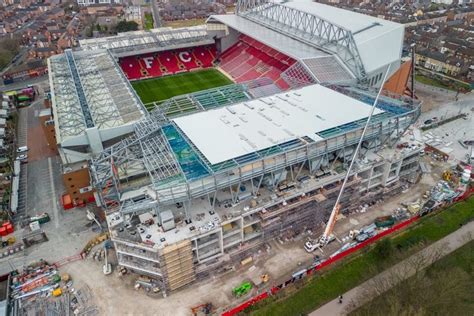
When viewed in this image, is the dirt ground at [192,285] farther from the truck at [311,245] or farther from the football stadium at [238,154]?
the football stadium at [238,154]

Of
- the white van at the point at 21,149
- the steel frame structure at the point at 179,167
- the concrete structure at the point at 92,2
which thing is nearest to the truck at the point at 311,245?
the steel frame structure at the point at 179,167

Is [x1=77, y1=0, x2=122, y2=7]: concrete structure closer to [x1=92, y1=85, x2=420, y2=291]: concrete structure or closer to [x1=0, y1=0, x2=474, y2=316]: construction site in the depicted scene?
[x1=0, y1=0, x2=474, y2=316]: construction site

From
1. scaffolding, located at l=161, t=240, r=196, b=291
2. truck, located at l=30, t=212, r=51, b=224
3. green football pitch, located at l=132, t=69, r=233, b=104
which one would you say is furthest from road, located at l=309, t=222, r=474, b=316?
green football pitch, located at l=132, t=69, r=233, b=104

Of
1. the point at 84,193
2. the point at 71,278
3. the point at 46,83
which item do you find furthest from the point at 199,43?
the point at 71,278

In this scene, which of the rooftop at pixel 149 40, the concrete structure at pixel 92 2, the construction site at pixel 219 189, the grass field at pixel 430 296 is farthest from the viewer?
the concrete structure at pixel 92 2

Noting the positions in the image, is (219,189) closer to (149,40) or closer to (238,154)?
(238,154)
